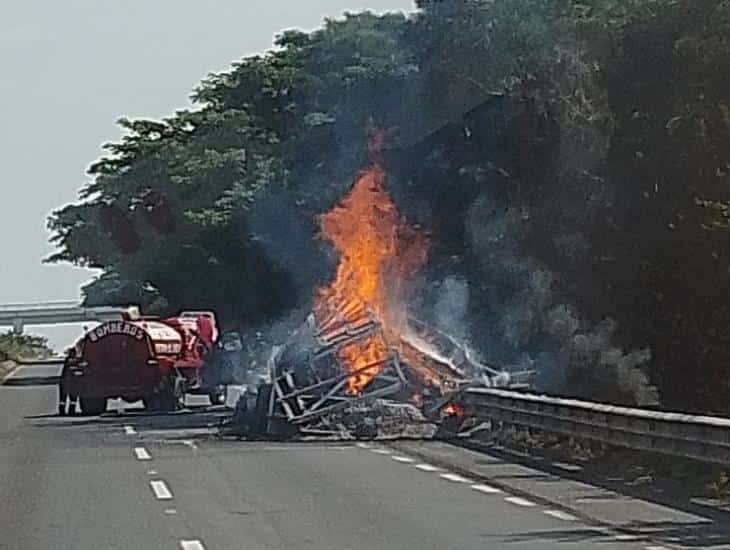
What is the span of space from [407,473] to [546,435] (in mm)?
4431

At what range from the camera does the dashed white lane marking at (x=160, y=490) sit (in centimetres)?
1931

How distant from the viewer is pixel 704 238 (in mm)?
33250

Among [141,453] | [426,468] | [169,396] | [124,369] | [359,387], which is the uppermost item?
[124,369]

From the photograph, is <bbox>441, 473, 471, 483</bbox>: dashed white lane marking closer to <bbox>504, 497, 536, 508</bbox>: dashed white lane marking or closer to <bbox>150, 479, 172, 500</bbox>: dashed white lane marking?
<bbox>504, 497, 536, 508</bbox>: dashed white lane marking

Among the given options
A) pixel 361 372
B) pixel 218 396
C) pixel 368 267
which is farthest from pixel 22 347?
pixel 361 372

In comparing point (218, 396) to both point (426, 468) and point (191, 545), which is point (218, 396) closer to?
point (426, 468)

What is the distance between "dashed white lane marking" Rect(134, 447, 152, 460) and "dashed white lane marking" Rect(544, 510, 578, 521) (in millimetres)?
8984

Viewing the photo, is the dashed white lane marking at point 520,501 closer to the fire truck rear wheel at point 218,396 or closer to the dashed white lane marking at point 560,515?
the dashed white lane marking at point 560,515

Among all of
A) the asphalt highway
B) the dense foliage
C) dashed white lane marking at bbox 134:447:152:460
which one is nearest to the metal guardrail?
the asphalt highway

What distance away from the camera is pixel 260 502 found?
18.6 m

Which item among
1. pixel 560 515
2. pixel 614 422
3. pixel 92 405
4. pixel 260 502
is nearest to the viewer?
pixel 560 515

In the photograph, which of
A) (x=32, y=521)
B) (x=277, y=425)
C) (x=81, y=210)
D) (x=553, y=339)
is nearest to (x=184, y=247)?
(x=81, y=210)

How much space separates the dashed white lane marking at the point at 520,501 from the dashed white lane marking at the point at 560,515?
1.87ft

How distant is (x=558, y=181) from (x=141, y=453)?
11952mm
